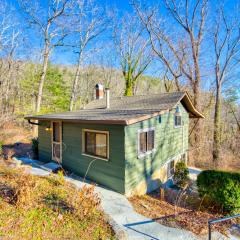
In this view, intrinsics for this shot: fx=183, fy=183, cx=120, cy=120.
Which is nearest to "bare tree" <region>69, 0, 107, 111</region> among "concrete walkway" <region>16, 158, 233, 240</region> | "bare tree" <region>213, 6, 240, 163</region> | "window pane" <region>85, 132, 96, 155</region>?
"bare tree" <region>213, 6, 240, 163</region>

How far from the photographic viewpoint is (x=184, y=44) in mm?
16984

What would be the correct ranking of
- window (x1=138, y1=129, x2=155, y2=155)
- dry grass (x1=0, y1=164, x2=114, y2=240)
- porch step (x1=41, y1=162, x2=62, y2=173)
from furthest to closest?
porch step (x1=41, y1=162, x2=62, y2=173) < window (x1=138, y1=129, x2=155, y2=155) < dry grass (x1=0, y1=164, x2=114, y2=240)

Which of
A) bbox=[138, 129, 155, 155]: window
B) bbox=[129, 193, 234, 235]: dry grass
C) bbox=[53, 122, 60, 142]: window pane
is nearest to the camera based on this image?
bbox=[129, 193, 234, 235]: dry grass

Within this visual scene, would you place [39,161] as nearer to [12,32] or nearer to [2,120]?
[2,120]

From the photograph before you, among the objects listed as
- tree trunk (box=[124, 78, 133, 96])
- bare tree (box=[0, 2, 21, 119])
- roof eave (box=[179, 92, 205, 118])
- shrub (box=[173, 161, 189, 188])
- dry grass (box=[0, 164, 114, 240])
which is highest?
bare tree (box=[0, 2, 21, 119])

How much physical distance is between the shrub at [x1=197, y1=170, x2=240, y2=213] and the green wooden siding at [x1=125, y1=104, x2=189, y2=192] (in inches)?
87.4

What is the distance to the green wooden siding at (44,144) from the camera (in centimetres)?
895

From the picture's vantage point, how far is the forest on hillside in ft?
49.8

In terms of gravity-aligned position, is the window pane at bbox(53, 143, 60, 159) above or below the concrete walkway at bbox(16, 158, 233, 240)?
above

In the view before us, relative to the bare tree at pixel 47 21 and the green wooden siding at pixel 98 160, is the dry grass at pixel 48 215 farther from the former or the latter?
the bare tree at pixel 47 21

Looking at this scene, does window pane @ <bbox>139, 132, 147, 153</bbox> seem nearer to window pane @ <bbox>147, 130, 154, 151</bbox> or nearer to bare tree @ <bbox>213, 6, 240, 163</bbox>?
window pane @ <bbox>147, 130, 154, 151</bbox>

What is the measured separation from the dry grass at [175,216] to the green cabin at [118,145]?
0.74m

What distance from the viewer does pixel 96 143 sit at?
7.01m

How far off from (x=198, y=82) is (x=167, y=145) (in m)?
8.75
